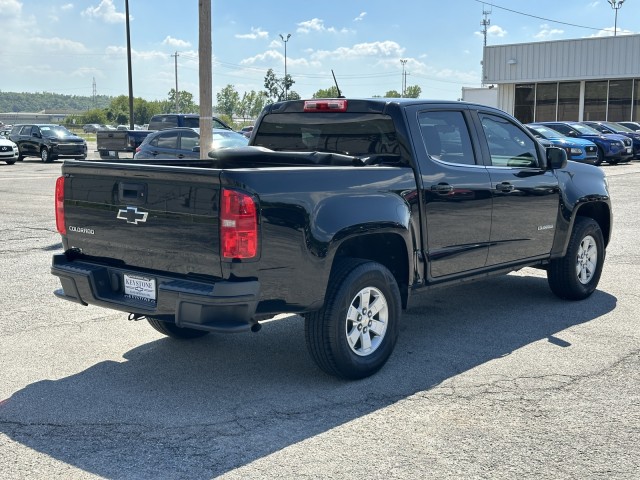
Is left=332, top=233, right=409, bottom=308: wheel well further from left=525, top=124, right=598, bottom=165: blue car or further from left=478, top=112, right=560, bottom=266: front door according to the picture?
left=525, top=124, right=598, bottom=165: blue car

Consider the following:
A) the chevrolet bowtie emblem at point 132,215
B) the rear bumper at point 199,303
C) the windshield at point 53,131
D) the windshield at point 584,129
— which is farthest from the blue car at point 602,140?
the rear bumper at point 199,303

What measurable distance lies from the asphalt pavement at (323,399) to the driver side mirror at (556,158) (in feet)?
4.28

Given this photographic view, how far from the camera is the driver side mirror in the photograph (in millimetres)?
7039

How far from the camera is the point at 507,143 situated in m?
6.89

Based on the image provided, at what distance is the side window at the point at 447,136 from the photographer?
604cm

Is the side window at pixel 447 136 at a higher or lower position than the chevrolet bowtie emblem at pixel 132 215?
higher

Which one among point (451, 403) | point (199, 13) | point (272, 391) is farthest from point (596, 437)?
point (199, 13)

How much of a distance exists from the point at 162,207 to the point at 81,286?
0.87 metres

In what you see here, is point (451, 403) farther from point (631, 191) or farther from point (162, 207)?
point (631, 191)

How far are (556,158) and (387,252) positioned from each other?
2.18 metres

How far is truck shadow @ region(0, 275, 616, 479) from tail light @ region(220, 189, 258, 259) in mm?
968

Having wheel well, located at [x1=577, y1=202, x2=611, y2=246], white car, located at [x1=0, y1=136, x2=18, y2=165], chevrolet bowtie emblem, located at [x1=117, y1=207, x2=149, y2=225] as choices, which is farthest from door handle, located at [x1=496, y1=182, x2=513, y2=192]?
white car, located at [x1=0, y1=136, x2=18, y2=165]

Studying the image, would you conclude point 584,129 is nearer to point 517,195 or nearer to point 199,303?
point 517,195

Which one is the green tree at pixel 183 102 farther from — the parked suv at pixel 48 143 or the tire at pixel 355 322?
the tire at pixel 355 322
